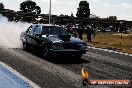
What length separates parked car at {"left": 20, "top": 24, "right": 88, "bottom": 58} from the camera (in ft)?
39.4

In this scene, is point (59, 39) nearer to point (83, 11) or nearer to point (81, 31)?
point (81, 31)

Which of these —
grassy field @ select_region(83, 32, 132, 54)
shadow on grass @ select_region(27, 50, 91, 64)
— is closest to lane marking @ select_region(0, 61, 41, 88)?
shadow on grass @ select_region(27, 50, 91, 64)

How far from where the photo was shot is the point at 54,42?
472 inches

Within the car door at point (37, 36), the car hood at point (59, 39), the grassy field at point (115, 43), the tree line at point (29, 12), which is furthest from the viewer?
the tree line at point (29, 12)

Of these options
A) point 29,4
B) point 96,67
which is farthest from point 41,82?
point 29,4

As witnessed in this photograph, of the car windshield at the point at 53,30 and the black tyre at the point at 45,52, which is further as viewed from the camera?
the car windshield at the point at 53,30

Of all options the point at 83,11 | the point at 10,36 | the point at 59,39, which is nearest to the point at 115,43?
the point at 10,36

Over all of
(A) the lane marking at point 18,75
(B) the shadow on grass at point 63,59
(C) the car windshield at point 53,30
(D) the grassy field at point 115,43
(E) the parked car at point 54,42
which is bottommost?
(D) the grassy field at point 115,43

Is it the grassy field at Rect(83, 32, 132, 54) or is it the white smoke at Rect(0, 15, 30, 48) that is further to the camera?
the grassy field at Rect(83, 32, 132, 54)

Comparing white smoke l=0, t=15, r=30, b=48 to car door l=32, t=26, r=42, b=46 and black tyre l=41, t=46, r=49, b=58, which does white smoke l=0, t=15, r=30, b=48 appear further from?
black tyre l=41, t=46, r=49, b=58

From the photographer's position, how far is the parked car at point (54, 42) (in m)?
12.0

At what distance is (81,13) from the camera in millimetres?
99938

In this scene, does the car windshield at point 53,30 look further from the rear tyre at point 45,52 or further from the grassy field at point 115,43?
the grassy field at point 115,43

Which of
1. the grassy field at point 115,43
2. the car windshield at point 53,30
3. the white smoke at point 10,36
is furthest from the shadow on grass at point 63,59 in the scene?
the grassy field at point 115,43
